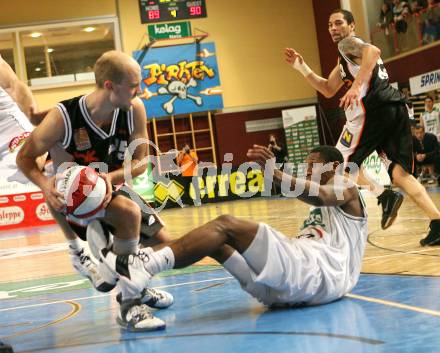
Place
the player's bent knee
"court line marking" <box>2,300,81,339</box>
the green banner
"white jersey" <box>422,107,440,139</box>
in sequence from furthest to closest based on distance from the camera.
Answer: the green banner < "white jersey" <box>422,107,440,139</box> < "court line marking" <box>2,300,81,339</box> < the player's bent knee

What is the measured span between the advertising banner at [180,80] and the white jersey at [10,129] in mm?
16606

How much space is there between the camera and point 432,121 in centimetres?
1534

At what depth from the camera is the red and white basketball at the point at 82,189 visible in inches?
148

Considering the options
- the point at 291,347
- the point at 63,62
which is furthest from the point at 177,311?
the point at 63,62

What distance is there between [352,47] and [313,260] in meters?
2.83

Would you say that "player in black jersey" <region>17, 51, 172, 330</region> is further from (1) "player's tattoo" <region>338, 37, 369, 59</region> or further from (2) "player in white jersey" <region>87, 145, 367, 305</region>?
(1) "player's tattoo" <region>338, 37, 369, 59</region>

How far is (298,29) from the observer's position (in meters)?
23.6

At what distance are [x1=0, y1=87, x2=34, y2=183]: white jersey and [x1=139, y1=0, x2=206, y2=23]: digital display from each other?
14503mm

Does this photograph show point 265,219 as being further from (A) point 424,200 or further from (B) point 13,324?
(B) point 13,324

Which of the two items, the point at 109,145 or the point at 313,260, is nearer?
the point at 313,260

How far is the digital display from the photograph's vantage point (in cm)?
1945

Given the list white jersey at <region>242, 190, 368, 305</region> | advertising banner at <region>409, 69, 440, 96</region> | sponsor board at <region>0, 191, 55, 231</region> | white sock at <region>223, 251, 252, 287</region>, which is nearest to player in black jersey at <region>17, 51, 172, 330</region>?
white sock at <region>223, 251, 252, 287</region>

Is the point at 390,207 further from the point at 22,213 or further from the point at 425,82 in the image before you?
the point at 22,213

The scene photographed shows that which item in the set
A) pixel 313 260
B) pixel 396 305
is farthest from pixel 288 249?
pixel 396 305
